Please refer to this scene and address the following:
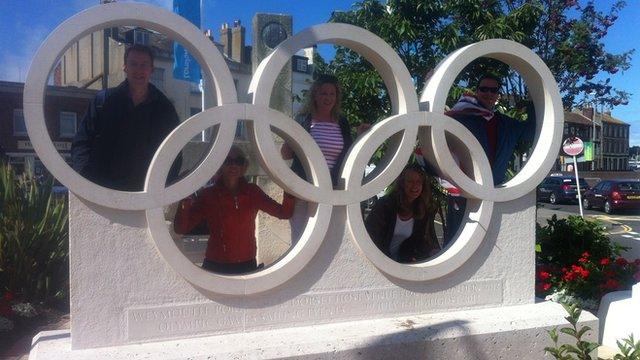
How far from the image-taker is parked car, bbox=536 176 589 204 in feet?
94.1

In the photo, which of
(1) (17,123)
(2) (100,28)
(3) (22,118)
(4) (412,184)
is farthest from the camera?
(3) (22,118)

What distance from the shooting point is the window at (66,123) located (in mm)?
33875

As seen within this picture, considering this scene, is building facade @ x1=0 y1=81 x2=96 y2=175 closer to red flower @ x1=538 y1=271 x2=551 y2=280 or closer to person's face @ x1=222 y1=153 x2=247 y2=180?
red flower @ x1=538 y1=271 x2=551 y2=280

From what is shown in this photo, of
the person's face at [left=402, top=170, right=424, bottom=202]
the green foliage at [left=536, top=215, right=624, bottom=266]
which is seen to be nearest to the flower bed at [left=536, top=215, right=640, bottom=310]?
the green foliage at [left=536, top=215, right=624, bottom=266]

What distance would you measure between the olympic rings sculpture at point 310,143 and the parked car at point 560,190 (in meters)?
25.9

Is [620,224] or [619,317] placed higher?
[619,317]

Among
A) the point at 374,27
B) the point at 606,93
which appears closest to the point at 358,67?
the point at 374,27

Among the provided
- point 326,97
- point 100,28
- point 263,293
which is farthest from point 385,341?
point 100,28

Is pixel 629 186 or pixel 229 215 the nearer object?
pixel 229 215

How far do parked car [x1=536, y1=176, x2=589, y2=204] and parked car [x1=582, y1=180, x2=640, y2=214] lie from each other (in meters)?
2.39

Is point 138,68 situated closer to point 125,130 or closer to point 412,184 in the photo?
point 125,130

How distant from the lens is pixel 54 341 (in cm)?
338

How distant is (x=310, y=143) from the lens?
357cm

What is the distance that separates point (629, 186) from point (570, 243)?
21.2 m
